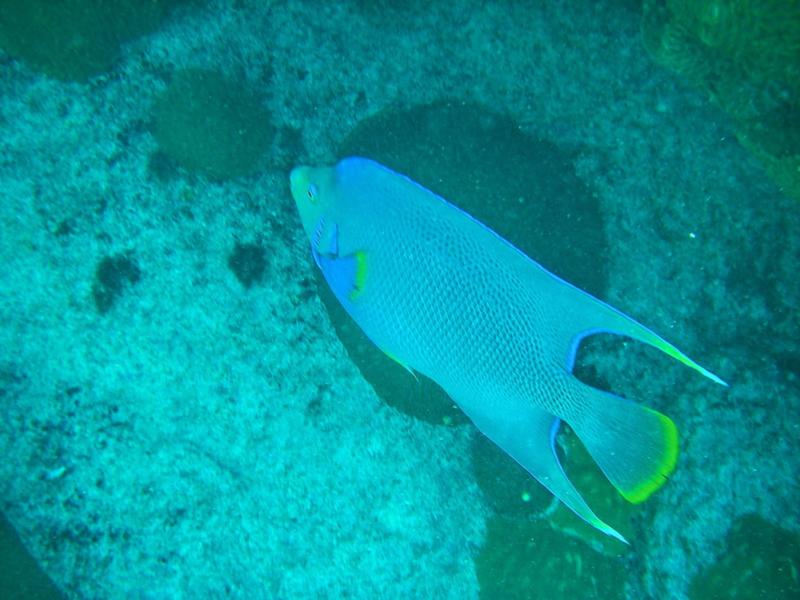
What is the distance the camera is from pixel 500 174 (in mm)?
2721

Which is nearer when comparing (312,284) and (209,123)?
(209,123)

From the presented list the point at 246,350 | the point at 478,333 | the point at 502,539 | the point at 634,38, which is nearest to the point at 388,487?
the point at 502,539

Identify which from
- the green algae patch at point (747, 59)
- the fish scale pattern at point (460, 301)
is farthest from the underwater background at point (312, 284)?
the fish scale pattern at point (460, 301)

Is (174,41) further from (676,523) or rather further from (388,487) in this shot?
(676,523)

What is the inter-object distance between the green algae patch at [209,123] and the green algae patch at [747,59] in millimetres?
2076

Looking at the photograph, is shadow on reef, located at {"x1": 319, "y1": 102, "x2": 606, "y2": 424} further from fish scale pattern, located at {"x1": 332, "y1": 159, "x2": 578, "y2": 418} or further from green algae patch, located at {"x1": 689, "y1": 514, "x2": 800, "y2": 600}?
green algae patch, located at {"x1": 689, "y1": 514, "x2": 800, "y2": 600}

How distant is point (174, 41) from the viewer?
2771 mm

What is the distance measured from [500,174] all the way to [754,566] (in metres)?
2.38

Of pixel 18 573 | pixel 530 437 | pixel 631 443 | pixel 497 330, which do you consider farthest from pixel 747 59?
pixel 18 573

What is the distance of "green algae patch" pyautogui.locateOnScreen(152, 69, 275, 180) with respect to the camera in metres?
2.66

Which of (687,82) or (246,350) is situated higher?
(687,82)

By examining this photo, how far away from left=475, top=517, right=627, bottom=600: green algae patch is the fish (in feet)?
3.75

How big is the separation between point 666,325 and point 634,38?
1.56 m

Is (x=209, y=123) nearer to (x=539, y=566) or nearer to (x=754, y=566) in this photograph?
(x=539, y=566)
